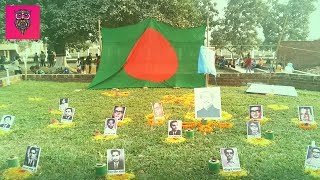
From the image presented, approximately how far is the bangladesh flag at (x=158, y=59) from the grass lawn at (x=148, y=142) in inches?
110

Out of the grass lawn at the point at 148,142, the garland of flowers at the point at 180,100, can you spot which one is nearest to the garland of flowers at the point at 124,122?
the grass lawn at the point at 148,142

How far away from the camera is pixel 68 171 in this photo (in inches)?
260

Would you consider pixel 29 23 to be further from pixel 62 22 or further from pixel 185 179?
pixel 185 179

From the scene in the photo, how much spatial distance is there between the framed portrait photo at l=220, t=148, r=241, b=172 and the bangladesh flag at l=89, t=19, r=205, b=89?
9784mm

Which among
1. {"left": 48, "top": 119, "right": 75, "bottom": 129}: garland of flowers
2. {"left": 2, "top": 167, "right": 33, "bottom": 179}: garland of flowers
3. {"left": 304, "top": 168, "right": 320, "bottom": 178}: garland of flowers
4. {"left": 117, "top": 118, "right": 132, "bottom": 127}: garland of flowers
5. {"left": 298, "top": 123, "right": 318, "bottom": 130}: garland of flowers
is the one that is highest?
{"left": 298, "top": 123, "right": 318, "bottom": 130}: garland of flowers

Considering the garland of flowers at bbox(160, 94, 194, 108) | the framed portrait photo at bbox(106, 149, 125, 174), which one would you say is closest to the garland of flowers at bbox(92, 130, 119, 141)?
the framed portrait photo at bbox(106, 149, 125, 174)

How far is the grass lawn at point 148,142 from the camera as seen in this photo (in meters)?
6.60

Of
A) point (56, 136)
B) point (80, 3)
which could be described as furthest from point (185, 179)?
point (80, 3)

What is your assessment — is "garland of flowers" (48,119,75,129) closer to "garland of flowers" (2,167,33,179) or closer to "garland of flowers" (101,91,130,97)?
"garland of flowers" (2,167,33,179)

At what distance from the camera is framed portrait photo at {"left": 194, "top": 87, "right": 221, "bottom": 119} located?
9086mm

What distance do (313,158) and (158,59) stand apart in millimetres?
10558

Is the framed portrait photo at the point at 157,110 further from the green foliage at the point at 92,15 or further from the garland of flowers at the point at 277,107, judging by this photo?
the green foliage at the point at 92,15

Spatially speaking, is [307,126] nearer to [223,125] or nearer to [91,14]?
[223,125]

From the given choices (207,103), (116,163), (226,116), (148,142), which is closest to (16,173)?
(116,163)
